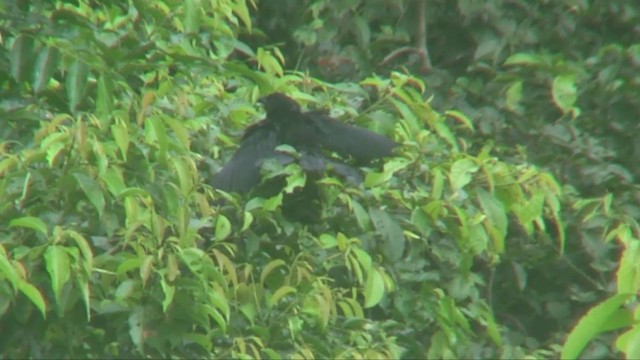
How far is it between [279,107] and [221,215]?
406 mm

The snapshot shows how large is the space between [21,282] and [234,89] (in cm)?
183

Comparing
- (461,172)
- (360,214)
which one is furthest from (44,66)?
(461,172)

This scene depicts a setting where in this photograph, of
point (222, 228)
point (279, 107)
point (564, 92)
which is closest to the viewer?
point (222, 228)

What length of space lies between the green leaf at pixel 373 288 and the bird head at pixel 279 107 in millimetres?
428

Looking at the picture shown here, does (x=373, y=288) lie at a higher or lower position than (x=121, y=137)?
lower

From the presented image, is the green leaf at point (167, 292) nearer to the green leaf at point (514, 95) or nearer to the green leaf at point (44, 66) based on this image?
the green leaf at point (44, 66)

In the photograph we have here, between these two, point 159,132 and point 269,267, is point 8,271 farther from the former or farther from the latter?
point 269,267

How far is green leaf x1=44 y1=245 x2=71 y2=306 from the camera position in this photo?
2.25 metres

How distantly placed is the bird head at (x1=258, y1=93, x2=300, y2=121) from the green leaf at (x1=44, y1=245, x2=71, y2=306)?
94 cm

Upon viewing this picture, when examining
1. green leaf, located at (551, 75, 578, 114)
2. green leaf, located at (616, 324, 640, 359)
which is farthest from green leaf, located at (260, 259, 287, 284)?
green leaf, located at (551, 75, 578, 114)

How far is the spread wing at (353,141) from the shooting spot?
3037 millimetres

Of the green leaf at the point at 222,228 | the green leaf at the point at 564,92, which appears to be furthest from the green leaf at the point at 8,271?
the green leaf at the point at 564,92

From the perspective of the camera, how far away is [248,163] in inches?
119

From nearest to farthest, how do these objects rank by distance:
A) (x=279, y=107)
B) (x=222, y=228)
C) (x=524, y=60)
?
(x=222, y=228) < (x=279, y=107) < (x=524, y=60)
